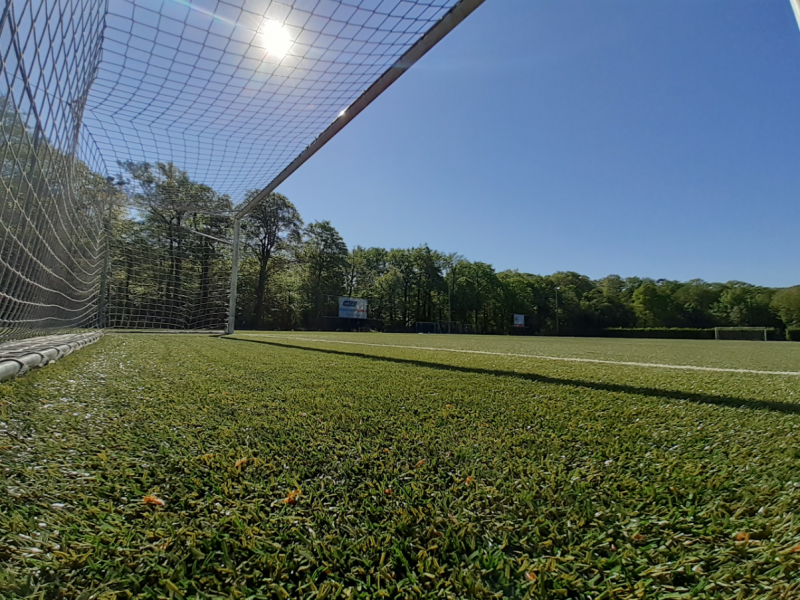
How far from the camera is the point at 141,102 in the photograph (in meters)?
4.91

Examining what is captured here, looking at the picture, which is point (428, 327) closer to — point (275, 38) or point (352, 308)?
point (352, 308)

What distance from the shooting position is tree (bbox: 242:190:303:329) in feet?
84.8

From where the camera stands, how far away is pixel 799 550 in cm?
63

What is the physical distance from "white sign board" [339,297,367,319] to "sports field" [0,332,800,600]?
1200 inches

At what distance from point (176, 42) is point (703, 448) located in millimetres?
5288

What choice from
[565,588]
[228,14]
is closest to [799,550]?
[565,588]

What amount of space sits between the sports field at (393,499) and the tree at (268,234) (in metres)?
25.7

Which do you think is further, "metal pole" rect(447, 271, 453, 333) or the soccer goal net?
"metal pole" rect(447, 271, 453, 333)

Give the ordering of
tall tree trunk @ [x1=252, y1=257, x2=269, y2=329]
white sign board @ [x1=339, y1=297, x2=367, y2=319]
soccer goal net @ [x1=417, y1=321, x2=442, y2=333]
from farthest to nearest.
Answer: soccer goal net @ [x1=417, y1=321, x2=442, y2=333], white sign board @ [x1=339, y1=297, x2=367, y2=319], tall tree trunk @ [x1=252, y1=257, x2=269, y2=329]

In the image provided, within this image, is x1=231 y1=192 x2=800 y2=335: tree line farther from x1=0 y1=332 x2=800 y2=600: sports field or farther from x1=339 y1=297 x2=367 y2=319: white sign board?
x1=0 y1=332 x2=800 y2=600: sports field

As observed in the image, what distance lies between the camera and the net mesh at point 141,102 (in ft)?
8.55

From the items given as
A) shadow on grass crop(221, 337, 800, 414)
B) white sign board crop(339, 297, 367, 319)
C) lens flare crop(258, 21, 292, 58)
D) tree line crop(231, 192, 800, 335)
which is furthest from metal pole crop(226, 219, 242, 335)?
white sign board crop(339, 297, 367, 319)

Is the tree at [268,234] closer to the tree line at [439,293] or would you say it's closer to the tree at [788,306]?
the tree line at [439,293]

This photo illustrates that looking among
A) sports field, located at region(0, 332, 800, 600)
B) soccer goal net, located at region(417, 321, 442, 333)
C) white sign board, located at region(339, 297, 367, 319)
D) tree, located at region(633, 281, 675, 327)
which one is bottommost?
soccer goal net, located at region(417, 321, 442, 333)
